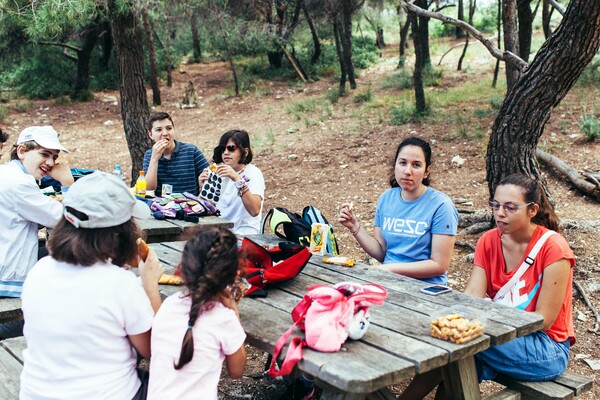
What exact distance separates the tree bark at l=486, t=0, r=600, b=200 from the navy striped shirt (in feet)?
8.29

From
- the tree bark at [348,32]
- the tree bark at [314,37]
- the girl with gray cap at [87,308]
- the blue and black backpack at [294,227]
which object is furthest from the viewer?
the tree bark at [314,37]

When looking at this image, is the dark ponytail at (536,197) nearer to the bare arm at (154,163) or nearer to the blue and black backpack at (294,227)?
the blue and black backpack at (294,227)

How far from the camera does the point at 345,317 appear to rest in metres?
2.20

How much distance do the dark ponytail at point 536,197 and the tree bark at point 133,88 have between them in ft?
18.3

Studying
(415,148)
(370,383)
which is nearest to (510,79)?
(415,148)

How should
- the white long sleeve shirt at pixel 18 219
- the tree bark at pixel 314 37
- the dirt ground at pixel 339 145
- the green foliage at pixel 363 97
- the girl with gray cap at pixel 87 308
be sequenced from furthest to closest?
the tree bark at pixel 314 37 → the green foliage at pixel 363 97 → the dirt ground at pixel 339 145 → the white long sleeve shirt at pixel 18 219 → the girl with gray cap at pixel 87 308

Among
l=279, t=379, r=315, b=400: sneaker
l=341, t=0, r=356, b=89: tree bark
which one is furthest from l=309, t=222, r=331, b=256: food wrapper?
l=341, t=0, r=356, b=89: tree bark

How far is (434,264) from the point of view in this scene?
3422mm

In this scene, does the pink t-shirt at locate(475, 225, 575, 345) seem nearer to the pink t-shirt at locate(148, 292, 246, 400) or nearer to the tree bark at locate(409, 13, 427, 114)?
the pink t-shirt at locate(148, 292, 246, 400)

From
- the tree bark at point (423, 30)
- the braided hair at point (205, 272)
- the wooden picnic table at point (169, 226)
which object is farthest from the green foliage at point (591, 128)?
the braided hair at point (205, 272)

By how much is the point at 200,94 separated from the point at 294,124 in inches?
216

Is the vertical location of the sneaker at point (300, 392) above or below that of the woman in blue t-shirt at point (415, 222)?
below

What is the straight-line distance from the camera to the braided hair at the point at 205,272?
2.10 meters

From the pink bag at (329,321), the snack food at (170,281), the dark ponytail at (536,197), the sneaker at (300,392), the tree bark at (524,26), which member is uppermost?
the tree bark at (524,26)
